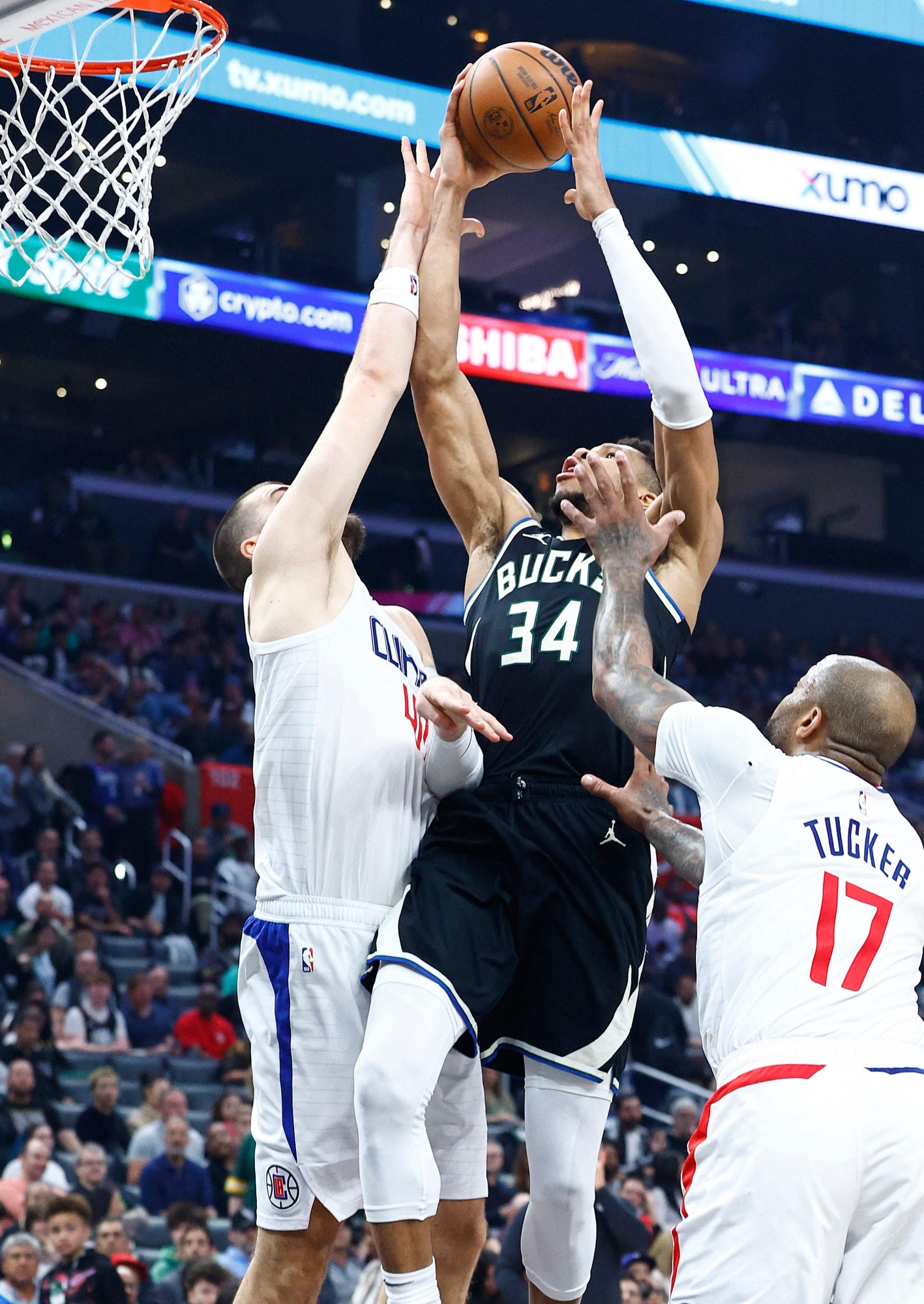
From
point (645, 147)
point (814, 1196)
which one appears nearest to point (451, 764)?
point (814, 1196)

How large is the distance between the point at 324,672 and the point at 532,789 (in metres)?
0.63

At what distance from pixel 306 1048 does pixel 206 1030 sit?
7896 mm

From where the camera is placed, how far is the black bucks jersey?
13.5 feet

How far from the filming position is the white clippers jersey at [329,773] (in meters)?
3.87

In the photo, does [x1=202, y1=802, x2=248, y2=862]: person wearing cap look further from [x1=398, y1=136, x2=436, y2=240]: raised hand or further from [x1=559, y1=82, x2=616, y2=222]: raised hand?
[x1=559, y1=82, x2=616, y2=222]: raised hand

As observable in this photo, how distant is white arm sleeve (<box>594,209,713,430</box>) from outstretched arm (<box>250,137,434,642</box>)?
652mm

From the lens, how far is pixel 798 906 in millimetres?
3391

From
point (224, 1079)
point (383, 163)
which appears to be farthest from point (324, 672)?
point (383, 163)

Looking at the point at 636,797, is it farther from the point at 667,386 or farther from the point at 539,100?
the point at 539,100

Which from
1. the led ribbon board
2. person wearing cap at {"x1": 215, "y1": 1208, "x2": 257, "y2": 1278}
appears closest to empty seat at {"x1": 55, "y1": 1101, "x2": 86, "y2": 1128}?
person wearing cap at {"x1": 215, "y1": 1208, "x2": 257, "y2": 1278}

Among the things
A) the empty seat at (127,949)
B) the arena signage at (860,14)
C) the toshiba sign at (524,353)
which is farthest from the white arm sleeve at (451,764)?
the arena signage at (860,14)

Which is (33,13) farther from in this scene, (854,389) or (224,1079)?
(854,389)

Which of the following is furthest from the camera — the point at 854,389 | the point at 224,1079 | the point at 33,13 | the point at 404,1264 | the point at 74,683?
the point at 854,389

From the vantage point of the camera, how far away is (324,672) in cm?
389
